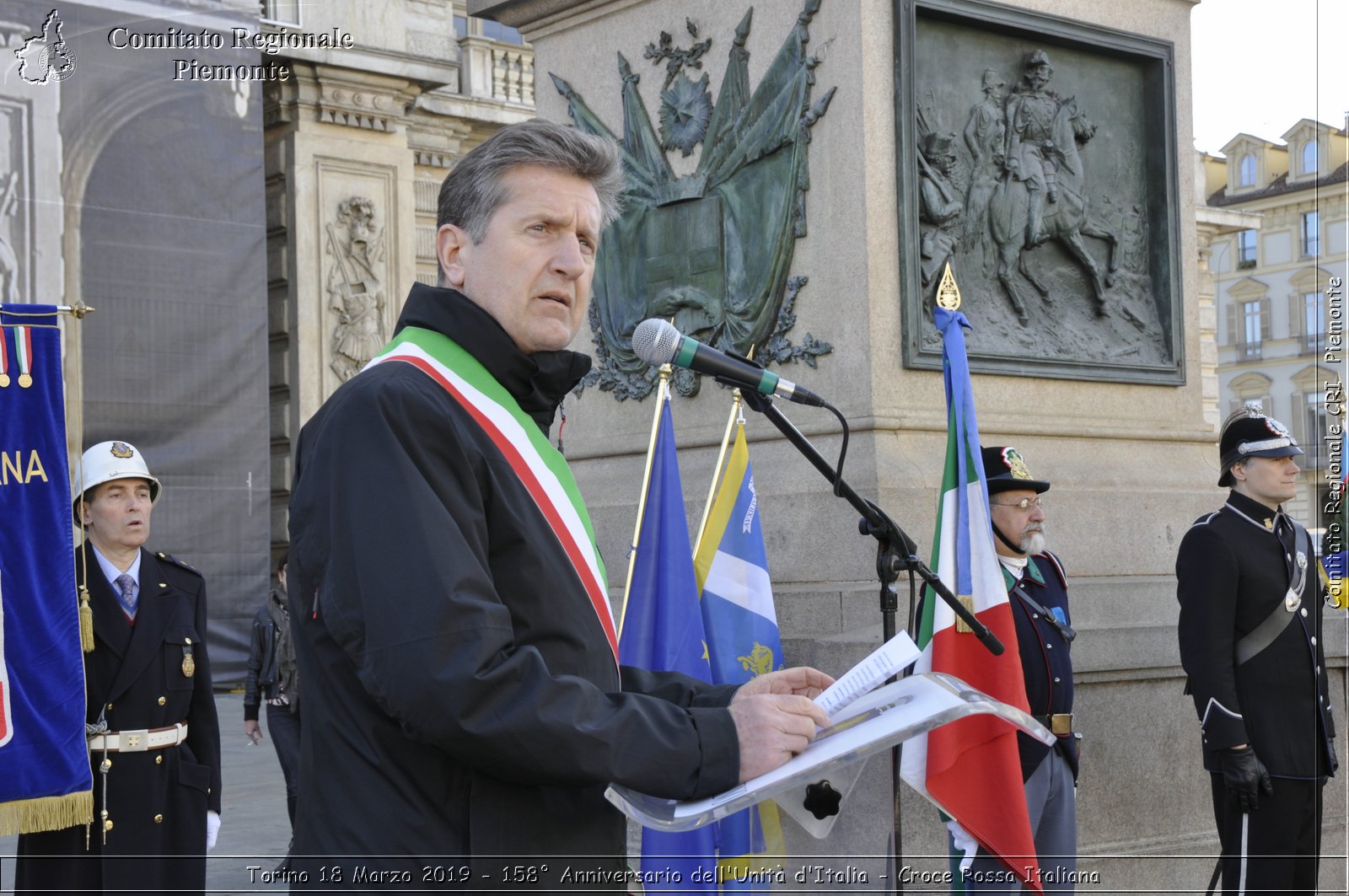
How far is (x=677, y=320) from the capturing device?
6008mm

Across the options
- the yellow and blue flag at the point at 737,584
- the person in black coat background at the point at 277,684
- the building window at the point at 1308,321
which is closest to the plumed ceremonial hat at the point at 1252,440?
the yellow and blue flag at the point at 737,584

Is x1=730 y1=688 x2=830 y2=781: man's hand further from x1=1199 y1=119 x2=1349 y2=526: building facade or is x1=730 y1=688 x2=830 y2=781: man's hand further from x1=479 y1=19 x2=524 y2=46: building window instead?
x1=479 y1=19 x2=524 y2=46: building window

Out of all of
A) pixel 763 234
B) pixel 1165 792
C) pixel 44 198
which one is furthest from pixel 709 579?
pixel 44 198

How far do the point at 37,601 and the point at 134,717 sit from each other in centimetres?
56

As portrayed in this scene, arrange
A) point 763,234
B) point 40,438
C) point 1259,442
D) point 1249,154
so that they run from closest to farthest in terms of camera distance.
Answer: point 40,438, point 1259,442, point 763,234, point 1249,154

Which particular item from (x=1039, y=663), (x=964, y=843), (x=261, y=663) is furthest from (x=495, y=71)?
(x=964, y=843)

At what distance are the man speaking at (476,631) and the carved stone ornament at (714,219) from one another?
11.1ft

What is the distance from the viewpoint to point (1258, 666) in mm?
5234

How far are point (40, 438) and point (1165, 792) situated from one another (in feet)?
13.2

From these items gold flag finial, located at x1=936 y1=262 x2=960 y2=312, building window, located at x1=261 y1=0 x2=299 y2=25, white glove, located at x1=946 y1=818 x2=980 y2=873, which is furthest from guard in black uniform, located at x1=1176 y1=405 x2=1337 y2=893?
building window, located at x1=261 y1=0 x2=299 y2=25

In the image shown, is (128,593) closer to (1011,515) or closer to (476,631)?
(1011,515)

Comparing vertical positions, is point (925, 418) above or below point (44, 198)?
below

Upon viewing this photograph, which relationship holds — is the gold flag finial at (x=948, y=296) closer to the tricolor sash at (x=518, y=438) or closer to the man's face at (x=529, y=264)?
the man's face at (x=529, y=264)

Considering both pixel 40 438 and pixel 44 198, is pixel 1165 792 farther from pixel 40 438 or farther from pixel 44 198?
pixel 44 198
